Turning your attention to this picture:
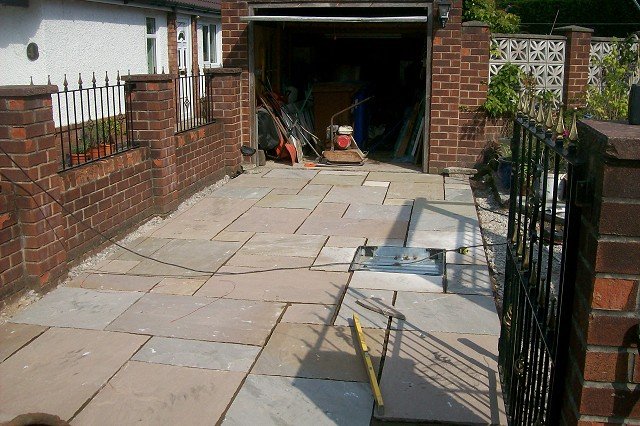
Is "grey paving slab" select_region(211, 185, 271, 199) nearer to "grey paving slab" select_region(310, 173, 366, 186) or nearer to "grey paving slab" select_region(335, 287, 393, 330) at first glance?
"grey paving slab" select_region(310, 173, 366, 186)

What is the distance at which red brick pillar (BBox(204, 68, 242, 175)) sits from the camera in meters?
10.2

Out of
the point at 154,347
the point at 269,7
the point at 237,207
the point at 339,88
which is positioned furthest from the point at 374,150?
the point at 154,347

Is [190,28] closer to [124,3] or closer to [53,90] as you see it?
[124,3]

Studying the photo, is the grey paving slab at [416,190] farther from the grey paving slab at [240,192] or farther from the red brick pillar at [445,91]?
the grey paving slab at [240,192]

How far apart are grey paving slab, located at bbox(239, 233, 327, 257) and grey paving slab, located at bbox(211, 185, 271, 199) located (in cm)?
194

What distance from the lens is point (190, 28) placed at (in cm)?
1875

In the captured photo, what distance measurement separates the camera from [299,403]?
147 inches

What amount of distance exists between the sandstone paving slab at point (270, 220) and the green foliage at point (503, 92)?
3.59m

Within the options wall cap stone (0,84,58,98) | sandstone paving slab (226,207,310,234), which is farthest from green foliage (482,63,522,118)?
wall cap stone (0,84,58,98)

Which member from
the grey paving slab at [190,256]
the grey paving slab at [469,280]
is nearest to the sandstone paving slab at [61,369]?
the grey paving slab at [190,256]

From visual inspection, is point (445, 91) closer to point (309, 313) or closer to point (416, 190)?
point (416, 190)

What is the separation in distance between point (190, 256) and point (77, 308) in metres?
1.45

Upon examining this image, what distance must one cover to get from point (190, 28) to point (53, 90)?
1400 centimetres

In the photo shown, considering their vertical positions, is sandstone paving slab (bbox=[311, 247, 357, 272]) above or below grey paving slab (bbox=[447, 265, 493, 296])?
above
